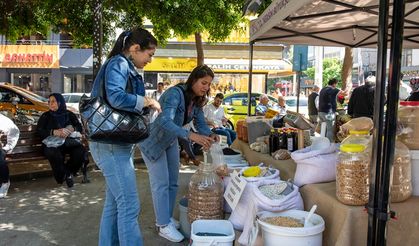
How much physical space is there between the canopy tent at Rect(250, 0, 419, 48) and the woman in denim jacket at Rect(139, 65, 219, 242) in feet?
3.02

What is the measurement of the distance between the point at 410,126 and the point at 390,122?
1.47 feet

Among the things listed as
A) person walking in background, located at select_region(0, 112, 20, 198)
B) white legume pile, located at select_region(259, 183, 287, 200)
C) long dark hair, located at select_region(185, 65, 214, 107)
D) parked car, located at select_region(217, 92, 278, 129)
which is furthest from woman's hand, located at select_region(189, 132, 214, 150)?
parked car, located at select_region(217, 92, 278, 129)

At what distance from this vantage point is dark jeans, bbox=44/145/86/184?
19.1 ft

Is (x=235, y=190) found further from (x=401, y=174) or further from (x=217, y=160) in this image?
(x=401, y=174)

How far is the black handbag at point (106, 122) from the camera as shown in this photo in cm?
270

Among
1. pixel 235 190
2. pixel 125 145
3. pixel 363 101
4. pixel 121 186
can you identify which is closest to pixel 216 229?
pixel 235 190

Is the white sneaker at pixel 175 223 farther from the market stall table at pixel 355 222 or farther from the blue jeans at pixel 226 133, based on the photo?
the blue jeans at pixel 226 133

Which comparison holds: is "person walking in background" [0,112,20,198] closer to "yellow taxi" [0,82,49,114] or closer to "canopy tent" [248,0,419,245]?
"canopy tent" [248,0,419,245]

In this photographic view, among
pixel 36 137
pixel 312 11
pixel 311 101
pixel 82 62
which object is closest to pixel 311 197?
pixel 312 11

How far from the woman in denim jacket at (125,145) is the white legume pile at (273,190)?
2.91ft

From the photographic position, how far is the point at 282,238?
2.31 m

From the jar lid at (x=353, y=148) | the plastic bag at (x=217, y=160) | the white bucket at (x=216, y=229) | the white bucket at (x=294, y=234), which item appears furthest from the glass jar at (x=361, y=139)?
the plastic bag at (x=217, y=160)

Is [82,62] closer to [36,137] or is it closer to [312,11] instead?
[36,137]

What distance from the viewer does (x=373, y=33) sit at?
6.13m
